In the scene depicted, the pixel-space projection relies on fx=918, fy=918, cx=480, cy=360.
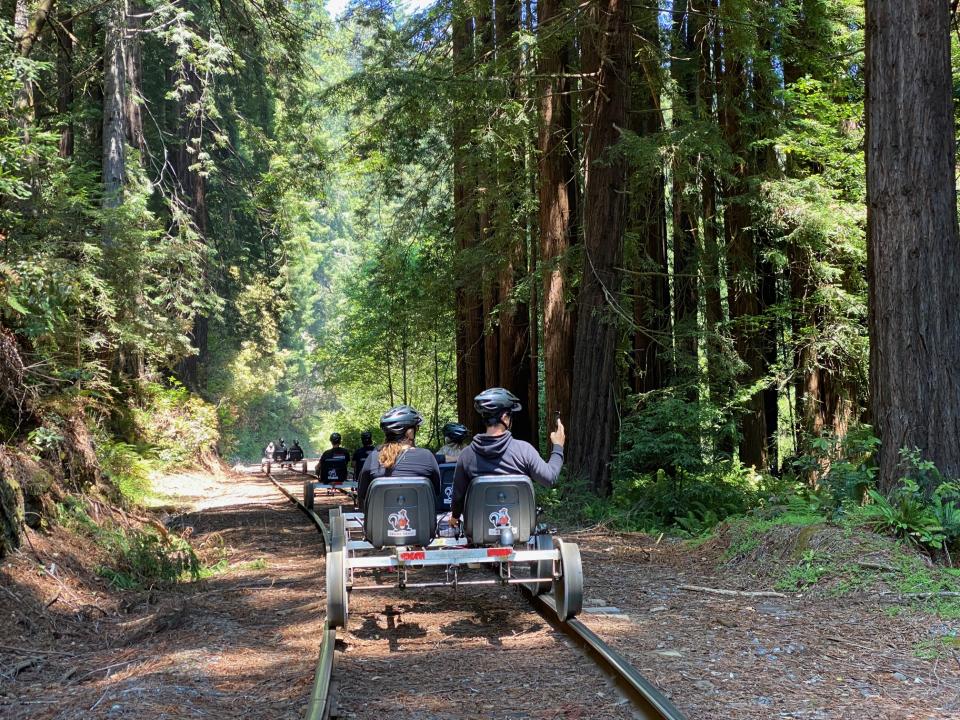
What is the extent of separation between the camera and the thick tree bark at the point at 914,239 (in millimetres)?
8164

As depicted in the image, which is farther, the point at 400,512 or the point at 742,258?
the point at 742,258

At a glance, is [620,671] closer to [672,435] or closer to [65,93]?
[672,435]

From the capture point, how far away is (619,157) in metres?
13.1

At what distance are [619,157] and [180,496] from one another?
1250 cm

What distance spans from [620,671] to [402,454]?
2.76m

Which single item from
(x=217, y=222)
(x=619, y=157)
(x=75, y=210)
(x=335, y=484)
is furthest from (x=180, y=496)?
(x=217, y=222)

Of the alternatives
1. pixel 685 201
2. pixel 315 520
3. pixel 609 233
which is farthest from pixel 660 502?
pixel 685 201

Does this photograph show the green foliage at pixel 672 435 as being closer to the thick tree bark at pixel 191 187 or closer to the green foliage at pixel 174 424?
the green foliage at pixel 174 424

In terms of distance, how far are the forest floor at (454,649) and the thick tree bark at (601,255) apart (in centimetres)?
373

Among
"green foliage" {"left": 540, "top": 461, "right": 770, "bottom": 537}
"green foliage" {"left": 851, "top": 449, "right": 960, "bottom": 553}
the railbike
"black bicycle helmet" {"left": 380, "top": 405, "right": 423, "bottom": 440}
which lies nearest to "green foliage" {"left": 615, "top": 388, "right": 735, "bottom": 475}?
"green foliage" {"left": 540, "top": 461, "right": 770, "bottom": 537}

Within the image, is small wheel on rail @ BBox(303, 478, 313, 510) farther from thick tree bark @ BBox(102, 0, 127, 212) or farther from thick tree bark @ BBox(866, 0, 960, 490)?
thick tree bark @ BBox(866, 0, 960, 490)

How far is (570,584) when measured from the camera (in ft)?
21.6

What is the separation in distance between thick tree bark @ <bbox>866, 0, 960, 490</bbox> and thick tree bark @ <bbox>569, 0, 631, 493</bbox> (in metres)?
5.02

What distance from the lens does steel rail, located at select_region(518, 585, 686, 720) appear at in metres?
4.70
